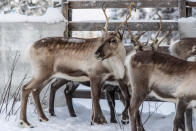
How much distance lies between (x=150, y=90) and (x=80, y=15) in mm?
16025

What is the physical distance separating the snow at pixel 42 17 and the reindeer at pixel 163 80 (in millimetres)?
2523

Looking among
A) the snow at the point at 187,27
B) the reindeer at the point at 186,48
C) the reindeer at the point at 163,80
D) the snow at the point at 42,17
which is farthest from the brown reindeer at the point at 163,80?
the snow at the point at 42,17

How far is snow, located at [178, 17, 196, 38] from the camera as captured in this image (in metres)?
7.29

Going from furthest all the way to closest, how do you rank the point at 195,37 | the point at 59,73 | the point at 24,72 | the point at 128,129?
the point at 24,72 → the point at 195,37 → the point at 59,73 → the point at 128,129

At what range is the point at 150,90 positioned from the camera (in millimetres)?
5391

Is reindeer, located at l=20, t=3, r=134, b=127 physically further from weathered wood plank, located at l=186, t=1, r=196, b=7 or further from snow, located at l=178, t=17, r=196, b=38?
weathered wood plank, located at l=186, t=1, r=196, b=7

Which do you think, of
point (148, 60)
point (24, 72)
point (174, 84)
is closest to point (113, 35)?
point (148, 60)

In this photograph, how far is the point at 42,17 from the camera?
25.5 ft

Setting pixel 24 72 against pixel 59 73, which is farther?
pixel 24 72

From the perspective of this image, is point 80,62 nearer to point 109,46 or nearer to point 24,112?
point 109,46

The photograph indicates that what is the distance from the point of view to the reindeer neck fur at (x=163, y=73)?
5121 mm

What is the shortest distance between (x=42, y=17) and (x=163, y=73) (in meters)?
3.19

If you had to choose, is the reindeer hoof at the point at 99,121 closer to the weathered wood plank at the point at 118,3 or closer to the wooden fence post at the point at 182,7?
the weathered wood plank at the point at 118,3

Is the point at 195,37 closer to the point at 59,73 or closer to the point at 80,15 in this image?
the point at 59,73
